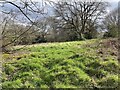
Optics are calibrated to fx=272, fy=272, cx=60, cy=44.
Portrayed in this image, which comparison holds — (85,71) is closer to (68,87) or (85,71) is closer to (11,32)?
(68,87)

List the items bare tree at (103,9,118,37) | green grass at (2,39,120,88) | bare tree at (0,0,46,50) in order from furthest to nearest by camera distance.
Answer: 1. bare tree at (103,9,118,37)
2. green grass at (2,39,120,88)
3. bare tree at (0,0,46,50)

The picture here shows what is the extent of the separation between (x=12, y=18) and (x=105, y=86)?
389 cm

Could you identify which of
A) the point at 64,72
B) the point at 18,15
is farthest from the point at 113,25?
the point at 18,15

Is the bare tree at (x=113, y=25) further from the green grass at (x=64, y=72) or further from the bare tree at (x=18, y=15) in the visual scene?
the bare tree at (x=18, y=15)

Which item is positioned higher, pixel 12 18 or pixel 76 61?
pixel 12 18

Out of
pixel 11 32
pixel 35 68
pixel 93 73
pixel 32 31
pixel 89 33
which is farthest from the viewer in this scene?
pixel 89 33

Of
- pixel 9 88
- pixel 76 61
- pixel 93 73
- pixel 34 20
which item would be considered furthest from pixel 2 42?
pixel 76 61

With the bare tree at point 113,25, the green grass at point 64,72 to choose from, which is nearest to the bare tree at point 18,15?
the green grass at point 64,72

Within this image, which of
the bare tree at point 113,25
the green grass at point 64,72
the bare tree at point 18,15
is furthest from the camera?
the bare tree at point 113,25

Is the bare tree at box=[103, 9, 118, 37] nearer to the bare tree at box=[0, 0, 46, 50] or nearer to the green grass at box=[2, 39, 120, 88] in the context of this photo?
the green grass at box=[2, 39, 120, 88]

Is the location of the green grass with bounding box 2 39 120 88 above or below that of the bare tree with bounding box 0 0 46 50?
below

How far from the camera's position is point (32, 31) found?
3.62 meters

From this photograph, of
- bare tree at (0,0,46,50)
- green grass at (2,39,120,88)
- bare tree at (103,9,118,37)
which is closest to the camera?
bare tree at (0,0,46,50)

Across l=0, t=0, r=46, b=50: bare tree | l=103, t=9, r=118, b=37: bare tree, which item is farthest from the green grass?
l=103, t=9, r=118, b=37: bare tree
